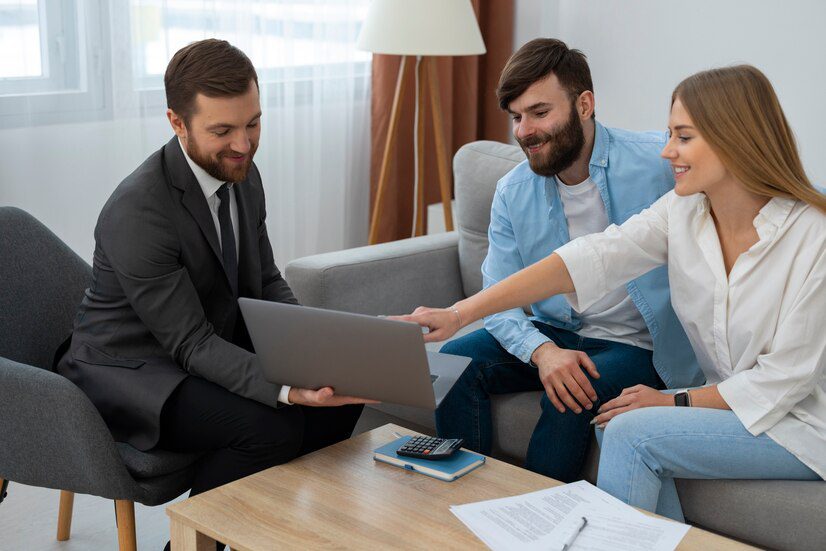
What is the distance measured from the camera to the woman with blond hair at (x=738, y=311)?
1563 millimetres

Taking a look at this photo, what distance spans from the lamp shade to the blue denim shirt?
0.99 metres

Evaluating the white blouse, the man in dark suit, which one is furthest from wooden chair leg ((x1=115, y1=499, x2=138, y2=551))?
the white blouse

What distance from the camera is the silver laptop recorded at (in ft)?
4.82

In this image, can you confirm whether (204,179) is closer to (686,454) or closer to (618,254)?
(618,254)

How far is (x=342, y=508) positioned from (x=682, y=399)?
25.3 inches

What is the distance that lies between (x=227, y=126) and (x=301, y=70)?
1.51 meters

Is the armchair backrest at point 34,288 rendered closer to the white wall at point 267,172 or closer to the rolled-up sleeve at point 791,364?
the white wall at point 267,172

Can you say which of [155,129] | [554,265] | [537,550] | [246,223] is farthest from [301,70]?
[537,550]

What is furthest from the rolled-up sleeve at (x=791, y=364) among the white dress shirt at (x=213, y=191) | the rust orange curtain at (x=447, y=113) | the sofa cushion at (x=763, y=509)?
the rust orange curtain at (x=447, y=113)

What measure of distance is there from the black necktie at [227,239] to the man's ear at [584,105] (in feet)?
2.57

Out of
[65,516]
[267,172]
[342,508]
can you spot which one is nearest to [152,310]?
[342,508]

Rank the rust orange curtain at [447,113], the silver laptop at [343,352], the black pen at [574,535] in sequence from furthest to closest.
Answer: the rust orange curtain at [447,113] < the silver laptop at [343,352] < the black pen at [574,535]

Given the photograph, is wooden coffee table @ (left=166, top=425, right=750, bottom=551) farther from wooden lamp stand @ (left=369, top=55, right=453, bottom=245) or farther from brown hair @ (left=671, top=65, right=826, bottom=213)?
wooden lamp stand @ (left=369, top=55, right=453, bottom=245)

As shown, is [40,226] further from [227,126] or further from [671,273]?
[671,273]
